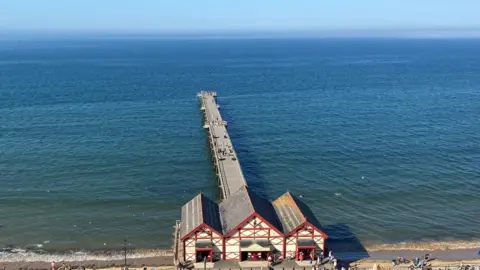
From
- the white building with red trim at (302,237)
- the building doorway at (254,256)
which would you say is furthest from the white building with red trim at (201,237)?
the white building with red trim at (302,237)

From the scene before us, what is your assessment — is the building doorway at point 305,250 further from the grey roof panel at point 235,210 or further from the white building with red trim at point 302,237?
the grey roof panel at point 235,210

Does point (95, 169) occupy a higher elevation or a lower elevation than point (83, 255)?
higher

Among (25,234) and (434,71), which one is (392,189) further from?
(434,71)

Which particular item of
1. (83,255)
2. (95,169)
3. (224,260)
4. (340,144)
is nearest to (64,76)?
(95,169)

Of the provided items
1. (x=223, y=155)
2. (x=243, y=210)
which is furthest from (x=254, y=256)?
(x=223, y=155)

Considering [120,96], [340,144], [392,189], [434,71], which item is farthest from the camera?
[434,71]

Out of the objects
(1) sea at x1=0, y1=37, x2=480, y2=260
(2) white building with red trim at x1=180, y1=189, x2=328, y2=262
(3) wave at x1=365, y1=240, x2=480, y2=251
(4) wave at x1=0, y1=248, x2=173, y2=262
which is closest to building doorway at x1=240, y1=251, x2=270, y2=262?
(2) white building with red trim at x1=180, y1=189, x2=328, y2=262
